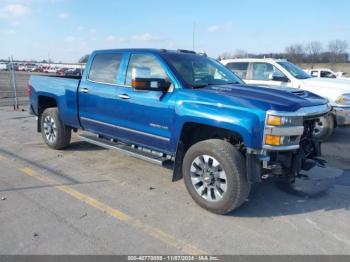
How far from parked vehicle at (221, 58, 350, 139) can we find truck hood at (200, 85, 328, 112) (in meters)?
3.35

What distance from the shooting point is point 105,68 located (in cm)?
570

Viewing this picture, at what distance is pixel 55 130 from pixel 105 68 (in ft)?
6.11

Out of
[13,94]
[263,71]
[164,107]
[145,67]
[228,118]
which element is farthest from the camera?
[13,94]

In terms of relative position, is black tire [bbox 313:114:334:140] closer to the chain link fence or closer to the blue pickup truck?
the blue pickup truck

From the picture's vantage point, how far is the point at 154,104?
15.3ft

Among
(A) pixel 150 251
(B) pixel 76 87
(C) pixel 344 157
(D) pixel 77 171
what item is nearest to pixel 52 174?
(D) pixel 77 171

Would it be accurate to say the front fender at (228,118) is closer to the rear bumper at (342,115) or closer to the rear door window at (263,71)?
the rear bumper at (342,115)

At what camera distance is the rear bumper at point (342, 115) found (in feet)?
26.1

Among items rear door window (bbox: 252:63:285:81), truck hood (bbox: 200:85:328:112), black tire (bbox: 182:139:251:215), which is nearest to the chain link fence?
rear door window (bbox: 252:63:285:81)

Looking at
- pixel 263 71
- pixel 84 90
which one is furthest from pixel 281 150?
pixel 263 71

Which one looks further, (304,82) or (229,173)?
(304,82)

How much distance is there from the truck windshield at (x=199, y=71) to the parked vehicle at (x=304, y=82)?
261cm

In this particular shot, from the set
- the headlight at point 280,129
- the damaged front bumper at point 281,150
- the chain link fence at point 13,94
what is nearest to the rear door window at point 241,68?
the damaged front bumper at point 281,150

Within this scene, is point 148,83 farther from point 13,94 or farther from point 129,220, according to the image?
Result: point 13,94
